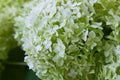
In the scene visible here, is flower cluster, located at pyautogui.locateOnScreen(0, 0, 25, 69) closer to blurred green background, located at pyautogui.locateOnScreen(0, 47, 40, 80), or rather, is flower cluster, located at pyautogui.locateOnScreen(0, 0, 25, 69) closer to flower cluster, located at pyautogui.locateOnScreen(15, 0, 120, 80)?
blurred green background, located at pyautogui.locateOnScreen(0, 47, 40, 80)

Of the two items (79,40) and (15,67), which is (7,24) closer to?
(15,67)

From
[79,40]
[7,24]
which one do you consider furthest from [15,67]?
[79,40]

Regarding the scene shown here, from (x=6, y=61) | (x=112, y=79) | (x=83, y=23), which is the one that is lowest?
(x=6, y=61)

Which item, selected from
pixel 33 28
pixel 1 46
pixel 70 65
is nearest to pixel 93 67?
pixel 70 65

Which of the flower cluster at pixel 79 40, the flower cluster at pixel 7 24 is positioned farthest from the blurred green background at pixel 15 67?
the flower cluster at pixel 79 40

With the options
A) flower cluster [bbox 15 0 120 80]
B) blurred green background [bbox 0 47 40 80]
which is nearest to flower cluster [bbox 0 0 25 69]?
blurred green background [bbox 0 47 40 80]

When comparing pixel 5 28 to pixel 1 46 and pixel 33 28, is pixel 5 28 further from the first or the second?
pixel 33 28

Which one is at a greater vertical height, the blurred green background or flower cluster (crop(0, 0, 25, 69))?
flower cluster (crop(0, 0, 25, 69))
